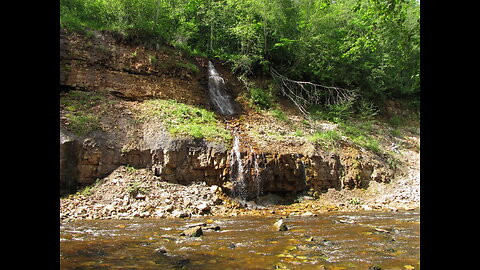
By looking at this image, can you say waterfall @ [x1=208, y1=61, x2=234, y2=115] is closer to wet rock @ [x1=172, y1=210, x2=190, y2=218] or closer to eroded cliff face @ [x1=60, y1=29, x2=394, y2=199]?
eroded cliff face @ [x1=60, y1=29, x2=394, y2=199]

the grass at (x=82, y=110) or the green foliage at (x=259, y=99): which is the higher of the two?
the green foliage at (x=259, y=99)

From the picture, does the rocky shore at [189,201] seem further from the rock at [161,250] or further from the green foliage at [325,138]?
the rock at [161,250]

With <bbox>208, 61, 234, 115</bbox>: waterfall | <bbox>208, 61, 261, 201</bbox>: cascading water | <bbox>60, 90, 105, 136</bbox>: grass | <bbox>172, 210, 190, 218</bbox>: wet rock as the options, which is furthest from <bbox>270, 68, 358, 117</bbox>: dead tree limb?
<bbox>172, 210, 190, 218</bbox>: wet rock

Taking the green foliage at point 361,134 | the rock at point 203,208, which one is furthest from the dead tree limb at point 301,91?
the rock at point 203,208

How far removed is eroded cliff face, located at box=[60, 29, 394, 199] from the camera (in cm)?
1023

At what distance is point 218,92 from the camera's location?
17.4 m

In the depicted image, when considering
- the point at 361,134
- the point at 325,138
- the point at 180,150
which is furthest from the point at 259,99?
the point at 180,150

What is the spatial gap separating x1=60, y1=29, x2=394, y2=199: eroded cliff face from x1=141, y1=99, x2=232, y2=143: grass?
1.28 feet

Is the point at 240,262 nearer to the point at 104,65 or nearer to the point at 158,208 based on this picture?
the point at 158,208

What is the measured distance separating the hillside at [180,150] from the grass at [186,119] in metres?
0.06

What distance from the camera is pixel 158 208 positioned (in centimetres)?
896

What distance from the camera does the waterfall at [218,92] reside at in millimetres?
16719
